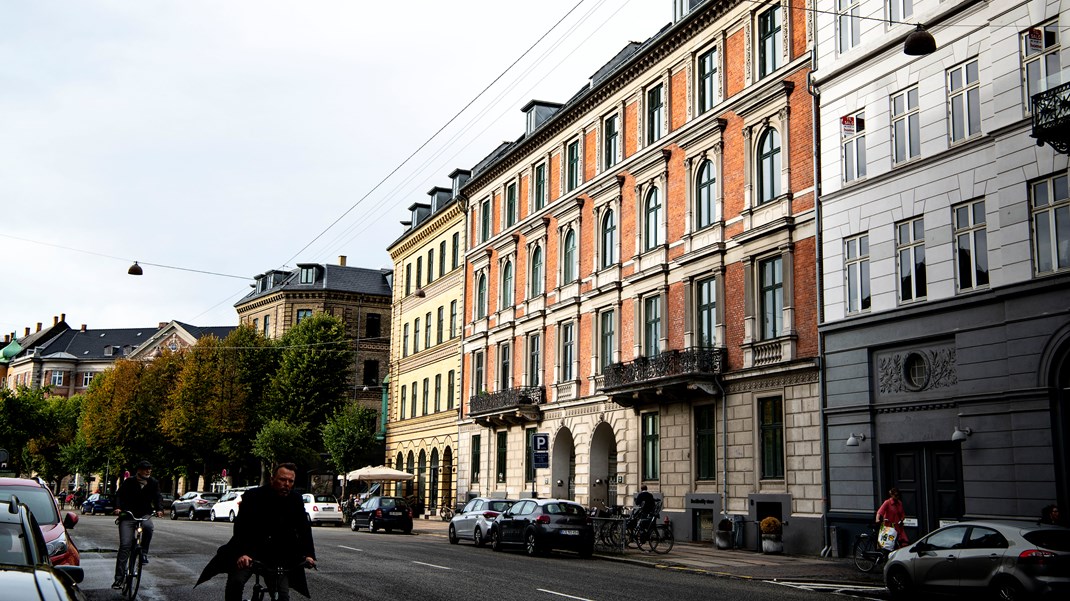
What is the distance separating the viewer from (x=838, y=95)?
87.9ft

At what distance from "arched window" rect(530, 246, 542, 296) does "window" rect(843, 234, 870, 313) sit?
1974cm

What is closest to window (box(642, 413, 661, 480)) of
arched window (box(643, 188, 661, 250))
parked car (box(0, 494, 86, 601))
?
arched window (box(643, 188, 661, 250))

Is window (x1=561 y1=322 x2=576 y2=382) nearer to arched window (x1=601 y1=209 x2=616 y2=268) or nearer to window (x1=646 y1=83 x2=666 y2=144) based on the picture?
arched window (x1=601 y1=209 x2=616 y2=268)

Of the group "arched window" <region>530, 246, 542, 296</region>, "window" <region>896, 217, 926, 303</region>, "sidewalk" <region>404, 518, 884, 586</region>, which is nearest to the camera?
"sidewalk" <region>404, 518, 884, 586</region>

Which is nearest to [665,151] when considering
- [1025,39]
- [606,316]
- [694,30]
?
[694,30]

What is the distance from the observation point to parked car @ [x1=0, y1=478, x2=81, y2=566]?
12.1 metres

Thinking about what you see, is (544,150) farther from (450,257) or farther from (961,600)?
(961,600)

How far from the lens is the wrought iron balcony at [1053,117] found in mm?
18750

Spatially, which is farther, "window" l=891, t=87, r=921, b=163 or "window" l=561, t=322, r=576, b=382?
"window" l=561, t=322, r=576, b=382

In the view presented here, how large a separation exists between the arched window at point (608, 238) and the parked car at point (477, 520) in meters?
11.2

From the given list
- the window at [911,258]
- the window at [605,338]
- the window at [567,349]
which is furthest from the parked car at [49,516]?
the window at [567,349]

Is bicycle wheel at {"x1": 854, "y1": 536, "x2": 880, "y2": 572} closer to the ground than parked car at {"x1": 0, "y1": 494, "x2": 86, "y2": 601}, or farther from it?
closer to the ground

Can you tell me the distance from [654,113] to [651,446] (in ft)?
37.8

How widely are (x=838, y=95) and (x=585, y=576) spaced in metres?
14.7
